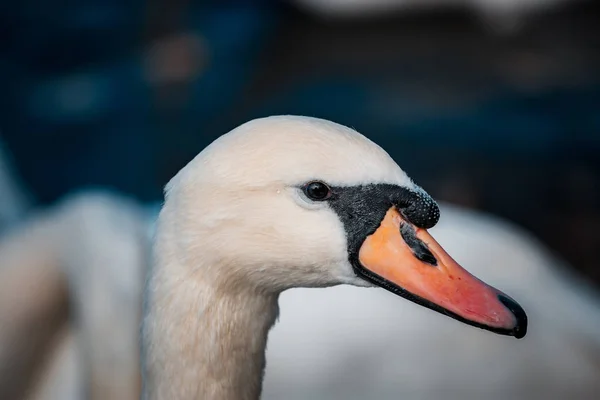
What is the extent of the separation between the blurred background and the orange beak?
9.82 feet

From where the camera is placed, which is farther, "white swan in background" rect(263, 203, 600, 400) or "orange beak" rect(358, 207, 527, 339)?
"white swan in background" rect(263, 203, 600, 400)

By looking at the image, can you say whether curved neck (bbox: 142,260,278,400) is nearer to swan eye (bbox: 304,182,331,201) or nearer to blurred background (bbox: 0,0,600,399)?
swan eye (bbox: 304,182,331,201)

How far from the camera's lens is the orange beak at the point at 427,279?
1468 mm

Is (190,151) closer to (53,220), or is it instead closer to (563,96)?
(563,96)

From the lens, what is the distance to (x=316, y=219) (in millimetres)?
1460

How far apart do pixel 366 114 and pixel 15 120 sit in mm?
2098

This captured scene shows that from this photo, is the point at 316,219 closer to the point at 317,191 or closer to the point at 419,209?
the point at 317,191

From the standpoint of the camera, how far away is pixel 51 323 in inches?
100

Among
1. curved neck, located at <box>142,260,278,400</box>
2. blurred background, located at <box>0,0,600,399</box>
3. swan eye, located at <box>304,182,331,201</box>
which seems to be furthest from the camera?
blurred background, located at <box>0,0,600,399</box>

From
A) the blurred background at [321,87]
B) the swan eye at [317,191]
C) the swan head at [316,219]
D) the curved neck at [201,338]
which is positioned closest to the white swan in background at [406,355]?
the curved neck at [201,338]

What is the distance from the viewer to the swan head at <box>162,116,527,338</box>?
4.69 ft

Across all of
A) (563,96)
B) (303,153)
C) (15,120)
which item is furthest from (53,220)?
(563,96)

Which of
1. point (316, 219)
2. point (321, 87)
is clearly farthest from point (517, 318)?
point (321, 87)

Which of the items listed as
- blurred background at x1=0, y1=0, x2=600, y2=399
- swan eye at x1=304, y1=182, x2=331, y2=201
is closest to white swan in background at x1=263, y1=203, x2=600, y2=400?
swan eye at x1=304, y1=182, x2=331, y2=201
